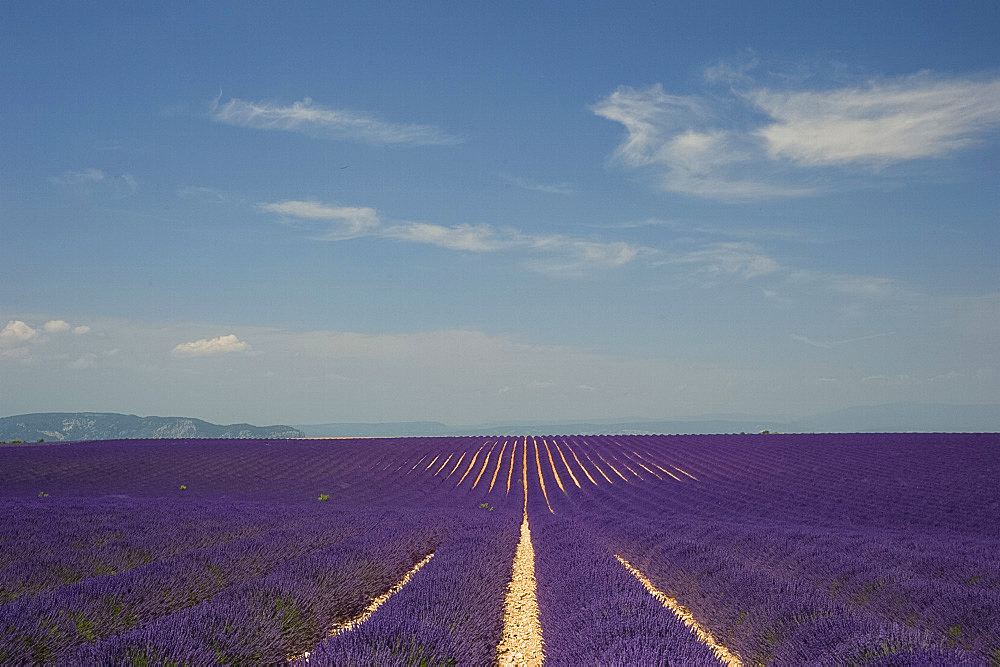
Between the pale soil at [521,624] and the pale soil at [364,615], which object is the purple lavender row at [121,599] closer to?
the pale soil at [364,615]

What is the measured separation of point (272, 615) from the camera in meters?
5.22

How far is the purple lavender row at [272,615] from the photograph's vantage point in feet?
13.0

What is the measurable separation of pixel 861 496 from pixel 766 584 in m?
14.8

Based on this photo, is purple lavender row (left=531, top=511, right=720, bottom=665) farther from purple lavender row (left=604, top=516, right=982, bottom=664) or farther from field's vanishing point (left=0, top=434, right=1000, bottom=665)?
purple lavender row (left=604, top=516, right=982, bottom=664)

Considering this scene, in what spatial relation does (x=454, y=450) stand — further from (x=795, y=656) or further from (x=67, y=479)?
(x=795, y=656)

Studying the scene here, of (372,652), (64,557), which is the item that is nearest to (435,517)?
(64,557)

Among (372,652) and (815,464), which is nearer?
(372,652)

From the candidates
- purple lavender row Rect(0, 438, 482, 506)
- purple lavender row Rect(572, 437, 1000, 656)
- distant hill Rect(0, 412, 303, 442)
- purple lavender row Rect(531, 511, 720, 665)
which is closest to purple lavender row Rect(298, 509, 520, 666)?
purple lavender row Rect(531, 511, 720, 665)

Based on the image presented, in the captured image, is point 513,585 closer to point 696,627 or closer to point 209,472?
point 696,627

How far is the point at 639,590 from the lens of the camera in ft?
20.3

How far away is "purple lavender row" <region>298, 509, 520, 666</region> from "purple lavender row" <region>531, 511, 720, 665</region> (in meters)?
0.52

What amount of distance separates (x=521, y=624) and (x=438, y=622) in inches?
78.1

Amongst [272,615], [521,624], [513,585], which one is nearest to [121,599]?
[272,615]

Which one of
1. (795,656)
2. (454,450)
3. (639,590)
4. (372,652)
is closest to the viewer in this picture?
(372,652)
